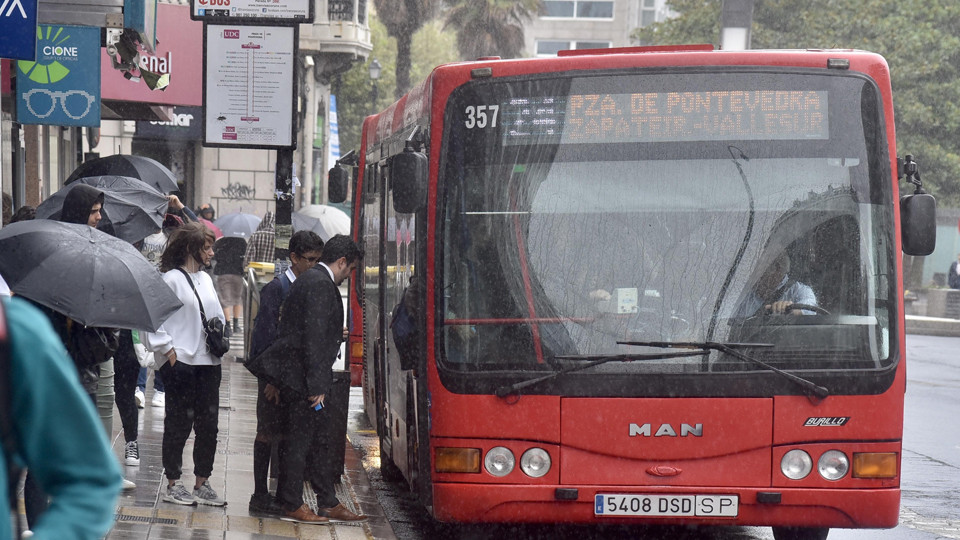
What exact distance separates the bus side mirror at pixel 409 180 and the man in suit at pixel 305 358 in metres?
0.70

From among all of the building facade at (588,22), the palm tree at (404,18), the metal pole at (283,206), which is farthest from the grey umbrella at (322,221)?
the building facade at (588,22)

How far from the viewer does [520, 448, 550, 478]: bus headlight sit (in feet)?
21.8

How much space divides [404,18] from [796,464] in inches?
1532

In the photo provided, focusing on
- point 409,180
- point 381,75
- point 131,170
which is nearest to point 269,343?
point 409,180

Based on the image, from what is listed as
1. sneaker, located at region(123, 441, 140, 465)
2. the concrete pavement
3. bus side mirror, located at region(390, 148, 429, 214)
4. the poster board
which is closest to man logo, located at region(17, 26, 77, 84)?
the concrete pavement

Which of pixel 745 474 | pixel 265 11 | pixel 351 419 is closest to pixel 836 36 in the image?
pixel 351 419

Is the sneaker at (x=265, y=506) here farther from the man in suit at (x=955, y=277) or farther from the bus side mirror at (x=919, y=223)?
the man in suit at (x=955, y=277)

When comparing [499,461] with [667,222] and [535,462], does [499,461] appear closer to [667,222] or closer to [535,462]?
[535,462]

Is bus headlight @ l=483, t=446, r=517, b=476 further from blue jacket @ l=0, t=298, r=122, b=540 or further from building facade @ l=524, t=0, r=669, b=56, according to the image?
building facade @ l=524, t=0, r=669, b=56

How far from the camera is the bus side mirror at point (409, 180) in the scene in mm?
6711

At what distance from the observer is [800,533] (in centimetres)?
743

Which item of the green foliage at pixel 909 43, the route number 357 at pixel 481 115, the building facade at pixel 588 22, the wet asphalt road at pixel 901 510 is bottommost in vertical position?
the wet asphalt road at pixel 901 510

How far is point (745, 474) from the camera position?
6594 mm

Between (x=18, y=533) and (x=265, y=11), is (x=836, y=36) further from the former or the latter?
(x=18, y=533)
